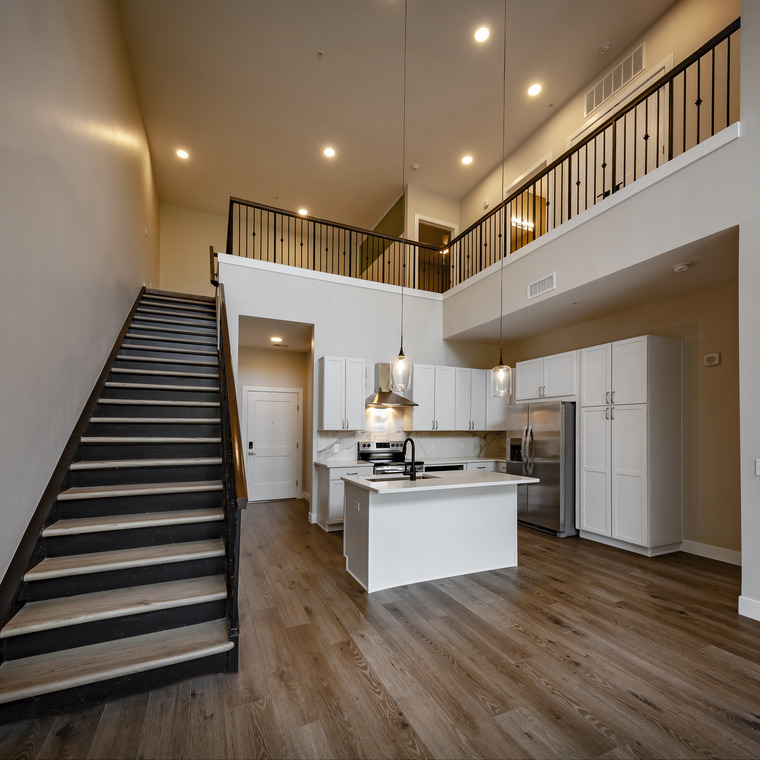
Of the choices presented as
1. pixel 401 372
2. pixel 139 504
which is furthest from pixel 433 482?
pixel 139 504

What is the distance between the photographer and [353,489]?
398cm

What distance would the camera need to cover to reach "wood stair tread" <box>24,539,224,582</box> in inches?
92.1

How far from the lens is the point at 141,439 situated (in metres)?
3.40

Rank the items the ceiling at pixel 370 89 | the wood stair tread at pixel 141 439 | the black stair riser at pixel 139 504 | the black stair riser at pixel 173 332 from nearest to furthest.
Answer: the black stair riser at pixel 139 504 < the wood stair tread at pixel 141 439 < the ceiling at pixel 370 89 < the black stair riser at pixel 173 332

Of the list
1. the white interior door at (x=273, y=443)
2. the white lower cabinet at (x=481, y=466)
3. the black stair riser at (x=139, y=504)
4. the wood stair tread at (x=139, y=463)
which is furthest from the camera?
the white interior door at (x=273, y=443)

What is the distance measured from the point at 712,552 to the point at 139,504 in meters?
5.61

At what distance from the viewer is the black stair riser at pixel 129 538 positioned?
2.55 m

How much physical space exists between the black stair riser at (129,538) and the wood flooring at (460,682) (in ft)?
2.47

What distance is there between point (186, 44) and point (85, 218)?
347 cm

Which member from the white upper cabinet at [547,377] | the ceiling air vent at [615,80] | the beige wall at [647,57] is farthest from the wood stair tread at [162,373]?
the ceiling air vent at [615,80]


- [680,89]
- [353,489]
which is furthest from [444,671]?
[680,89]

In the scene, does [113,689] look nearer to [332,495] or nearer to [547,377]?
[332,495]

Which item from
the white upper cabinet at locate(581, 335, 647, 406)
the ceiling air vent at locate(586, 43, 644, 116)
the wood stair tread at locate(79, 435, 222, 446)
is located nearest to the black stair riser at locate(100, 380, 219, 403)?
the wood stair tread at locate(79, 435, 222, 446)

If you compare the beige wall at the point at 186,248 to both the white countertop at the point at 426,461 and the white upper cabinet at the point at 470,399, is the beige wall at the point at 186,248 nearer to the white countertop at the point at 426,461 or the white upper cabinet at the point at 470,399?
the white countertop at the point at 426,461
